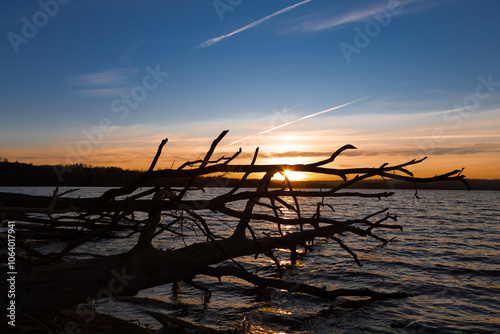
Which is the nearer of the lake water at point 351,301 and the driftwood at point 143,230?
the driftwood at point 143,230

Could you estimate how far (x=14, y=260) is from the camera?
3801 millimetres

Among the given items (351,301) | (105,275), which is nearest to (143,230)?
(105,275)

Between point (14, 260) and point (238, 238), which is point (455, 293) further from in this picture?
point (14, 260)

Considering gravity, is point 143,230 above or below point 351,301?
above

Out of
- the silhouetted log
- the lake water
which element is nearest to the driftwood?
the silhouetted log

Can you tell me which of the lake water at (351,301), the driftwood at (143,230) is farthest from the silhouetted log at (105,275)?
the lake water at (351,301)

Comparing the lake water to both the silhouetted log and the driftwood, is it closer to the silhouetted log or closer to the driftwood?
the silhouetted log

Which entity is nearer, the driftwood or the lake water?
the driftwood

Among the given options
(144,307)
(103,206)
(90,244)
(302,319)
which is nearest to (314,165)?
(103,206)

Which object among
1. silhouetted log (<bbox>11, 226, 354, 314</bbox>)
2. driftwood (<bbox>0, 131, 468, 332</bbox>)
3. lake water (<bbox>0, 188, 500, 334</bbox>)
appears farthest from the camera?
lake water (<bbox>0, 188, 500, 334</bbox>)

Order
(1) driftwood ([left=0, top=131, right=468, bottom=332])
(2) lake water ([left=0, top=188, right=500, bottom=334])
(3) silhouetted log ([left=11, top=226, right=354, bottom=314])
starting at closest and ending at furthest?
(1) driftwood ([left=0, top=131, right=468, bottom=332]) → (3) silhouetted log ([left=11, top=226, right=354, bottom=314]) → (2) lake water ([left=0, top=188, right=500, bottom=334])

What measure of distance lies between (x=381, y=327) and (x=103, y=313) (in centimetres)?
490

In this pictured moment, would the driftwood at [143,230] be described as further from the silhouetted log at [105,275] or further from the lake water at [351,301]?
the lake water at [351,301]

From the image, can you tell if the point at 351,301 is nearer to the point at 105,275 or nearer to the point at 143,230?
the point at 143,230
